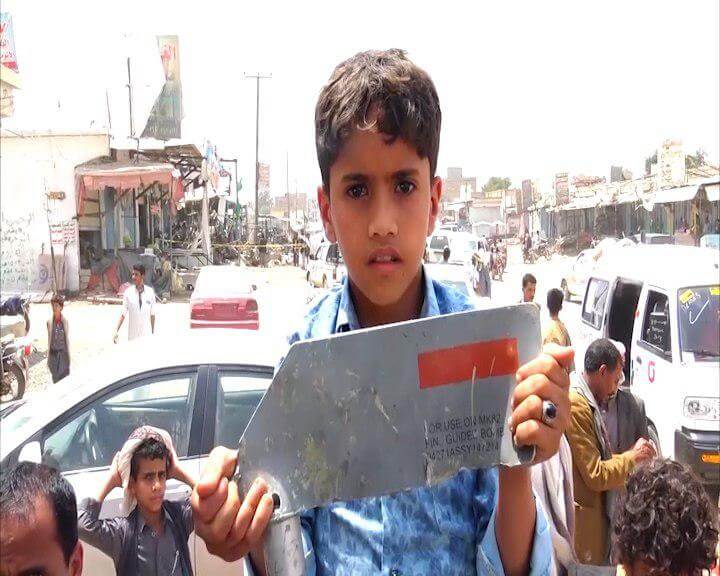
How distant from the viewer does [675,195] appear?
6211 mm

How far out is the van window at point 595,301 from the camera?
635cm

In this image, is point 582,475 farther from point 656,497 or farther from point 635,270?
point 635,270

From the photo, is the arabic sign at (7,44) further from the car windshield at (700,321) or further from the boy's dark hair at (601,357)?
the car windshield at (700,321)

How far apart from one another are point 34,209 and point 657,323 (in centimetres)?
465

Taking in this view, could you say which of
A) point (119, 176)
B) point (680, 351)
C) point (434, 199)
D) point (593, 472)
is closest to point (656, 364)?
point (680, 351)

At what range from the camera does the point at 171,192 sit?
1039 cm

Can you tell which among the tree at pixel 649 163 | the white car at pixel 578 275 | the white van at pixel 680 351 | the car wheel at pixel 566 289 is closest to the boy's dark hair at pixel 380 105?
the white van at pixel 680 351

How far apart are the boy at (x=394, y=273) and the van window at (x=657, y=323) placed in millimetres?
4234

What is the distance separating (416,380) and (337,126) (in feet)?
1.21

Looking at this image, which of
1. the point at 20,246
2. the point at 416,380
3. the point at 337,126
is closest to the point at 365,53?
the point at 337,126

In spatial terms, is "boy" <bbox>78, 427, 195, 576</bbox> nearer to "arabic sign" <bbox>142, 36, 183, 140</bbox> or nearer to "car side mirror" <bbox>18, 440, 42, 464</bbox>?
"car side mirror" <bbox>18, 440, 42, 464</bbox>

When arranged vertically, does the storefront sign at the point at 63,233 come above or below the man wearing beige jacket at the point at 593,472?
above

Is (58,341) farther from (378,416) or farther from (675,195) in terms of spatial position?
(675,195)

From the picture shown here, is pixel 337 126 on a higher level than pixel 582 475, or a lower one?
higher
